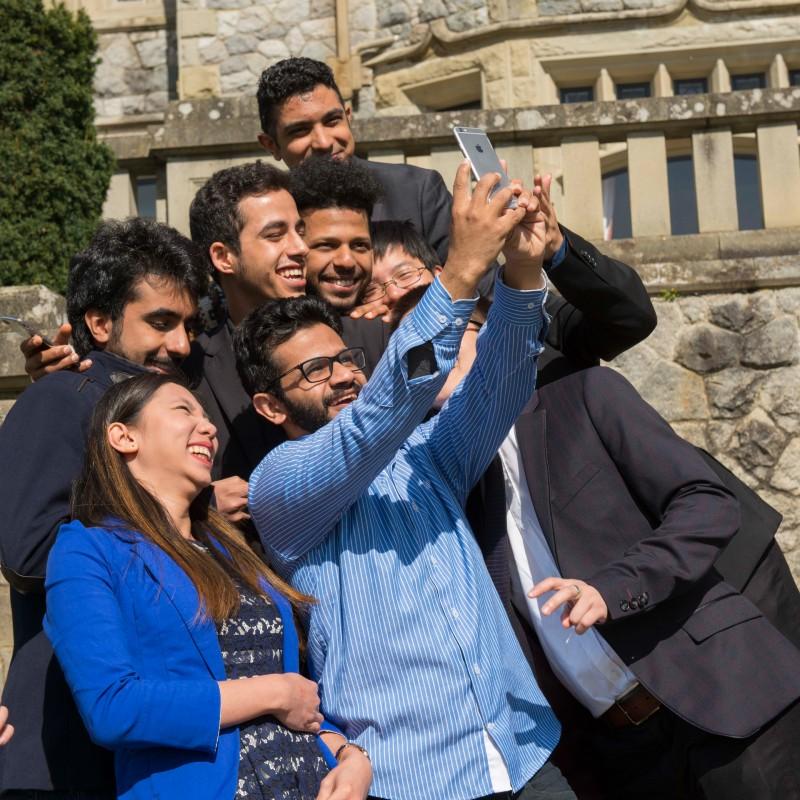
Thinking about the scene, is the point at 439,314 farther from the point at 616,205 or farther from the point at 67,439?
the point at 616,205

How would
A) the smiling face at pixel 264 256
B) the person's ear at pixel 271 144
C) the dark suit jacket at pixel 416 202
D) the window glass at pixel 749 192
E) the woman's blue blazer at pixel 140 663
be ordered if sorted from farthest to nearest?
the window glass at pixel 749 192
the person's ear at pixel 271 144
the dark suit jacket at pixel 416 202
the smiling face at pixel 264 256
the woman's blue blazer at pixel 140 663

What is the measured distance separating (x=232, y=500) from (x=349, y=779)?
77cm

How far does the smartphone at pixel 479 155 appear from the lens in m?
2.76

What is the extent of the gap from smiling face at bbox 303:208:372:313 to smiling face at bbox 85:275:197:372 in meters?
0.58

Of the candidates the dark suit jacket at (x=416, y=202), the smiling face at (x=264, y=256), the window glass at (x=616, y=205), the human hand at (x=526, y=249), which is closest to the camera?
the human hand at (x=526, y=249)

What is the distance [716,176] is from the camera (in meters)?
6.09

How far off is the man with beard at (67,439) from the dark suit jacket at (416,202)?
116 cm

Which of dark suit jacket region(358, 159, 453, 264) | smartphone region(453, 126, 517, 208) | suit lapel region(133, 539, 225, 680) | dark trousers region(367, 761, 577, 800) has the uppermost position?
dark suit jacket region(358, 159, 453, 264)

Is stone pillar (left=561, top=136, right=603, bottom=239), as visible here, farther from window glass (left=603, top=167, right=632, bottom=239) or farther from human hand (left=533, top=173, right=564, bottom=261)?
human hand (left=533, top=173, right=564, bottom=261)

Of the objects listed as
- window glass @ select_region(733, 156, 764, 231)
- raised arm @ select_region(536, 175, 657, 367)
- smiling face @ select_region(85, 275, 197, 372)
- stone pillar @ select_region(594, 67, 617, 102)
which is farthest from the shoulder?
stone pillar @ select_region(594, 67, 617, 102)

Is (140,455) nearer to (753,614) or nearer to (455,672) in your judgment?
(455,672)

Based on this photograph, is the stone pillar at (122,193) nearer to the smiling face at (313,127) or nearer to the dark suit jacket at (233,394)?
the smiling face at (313,127)

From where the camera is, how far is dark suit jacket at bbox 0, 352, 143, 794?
2.73 m

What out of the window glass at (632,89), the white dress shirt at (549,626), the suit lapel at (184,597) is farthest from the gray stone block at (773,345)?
the window glass at (632,89)
